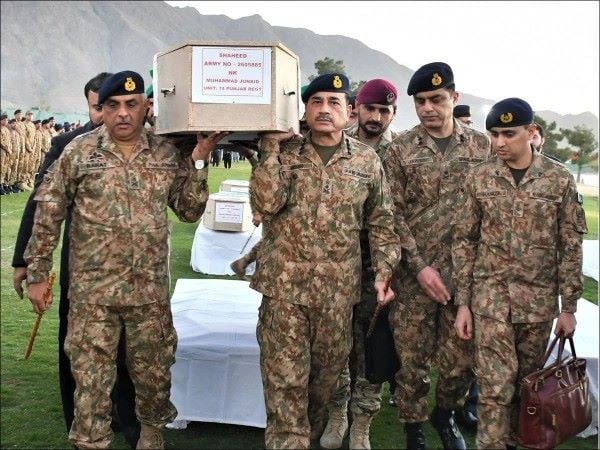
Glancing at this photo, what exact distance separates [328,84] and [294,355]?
51.8 inches

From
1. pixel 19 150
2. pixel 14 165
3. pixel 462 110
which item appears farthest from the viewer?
pixel 19 150

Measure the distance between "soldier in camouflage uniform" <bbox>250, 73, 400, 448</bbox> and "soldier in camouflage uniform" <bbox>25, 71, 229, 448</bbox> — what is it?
44cm

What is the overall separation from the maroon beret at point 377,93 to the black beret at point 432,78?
345mm

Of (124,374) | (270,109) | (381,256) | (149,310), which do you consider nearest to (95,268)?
(149,310)

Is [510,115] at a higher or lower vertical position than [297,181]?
higher

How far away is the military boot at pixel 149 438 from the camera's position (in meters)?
3.94

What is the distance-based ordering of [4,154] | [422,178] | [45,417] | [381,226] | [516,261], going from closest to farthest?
[516,261] → [381,226] → [422,178] → [45,417] → [4,154]

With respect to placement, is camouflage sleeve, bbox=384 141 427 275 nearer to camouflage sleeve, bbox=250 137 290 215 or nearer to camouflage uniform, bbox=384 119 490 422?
camouflage uniform, bbox=384 119 490 422

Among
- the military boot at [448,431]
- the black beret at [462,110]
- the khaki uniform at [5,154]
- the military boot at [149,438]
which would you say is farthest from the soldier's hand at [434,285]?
the khaki uniform at [5,154]

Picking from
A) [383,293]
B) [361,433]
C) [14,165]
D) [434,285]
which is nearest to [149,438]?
[361,433]

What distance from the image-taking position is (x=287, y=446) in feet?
12.0

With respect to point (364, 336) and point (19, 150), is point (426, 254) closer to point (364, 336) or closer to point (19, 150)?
point (364, 336)

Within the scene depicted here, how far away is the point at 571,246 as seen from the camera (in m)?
3.64

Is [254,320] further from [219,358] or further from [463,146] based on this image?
[463,146]
